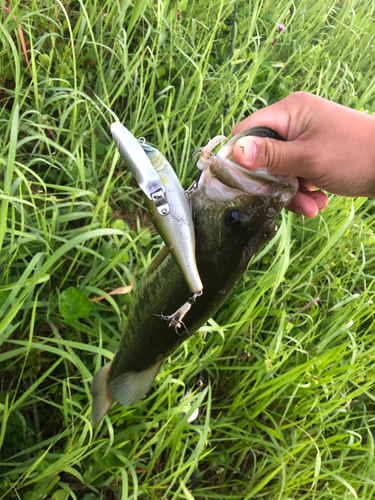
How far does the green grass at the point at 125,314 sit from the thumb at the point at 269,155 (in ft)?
2.71

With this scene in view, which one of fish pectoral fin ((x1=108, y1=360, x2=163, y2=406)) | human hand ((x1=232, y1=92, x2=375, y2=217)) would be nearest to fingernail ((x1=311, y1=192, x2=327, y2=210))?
human hand ((x1=232, y1=92, x2=375, y2=217))

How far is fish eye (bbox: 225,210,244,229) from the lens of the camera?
4.00 feet

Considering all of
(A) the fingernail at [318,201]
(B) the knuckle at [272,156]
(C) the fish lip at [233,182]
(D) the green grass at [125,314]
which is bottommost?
(D) the green grass at [125,314]

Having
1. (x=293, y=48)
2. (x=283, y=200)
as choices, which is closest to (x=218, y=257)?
(x=283, y=200)

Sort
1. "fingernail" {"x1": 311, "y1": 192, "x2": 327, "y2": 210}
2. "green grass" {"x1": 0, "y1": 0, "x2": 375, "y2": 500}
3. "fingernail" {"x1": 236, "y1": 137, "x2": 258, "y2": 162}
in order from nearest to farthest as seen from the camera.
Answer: "fingernail" {"x1": 236, "y1": 137, "x2": 258, "y2": 162} → "green grass" {"x1": 0, "y1": 0, "x2": 375, "y2": 500} → "fingernail" {"x1": 311, "y1": 192, "x2": 327, "y2": 210}

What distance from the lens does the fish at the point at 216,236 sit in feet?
4.00

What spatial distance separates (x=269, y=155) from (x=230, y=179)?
0.57 ft

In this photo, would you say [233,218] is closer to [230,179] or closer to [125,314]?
[230,179]

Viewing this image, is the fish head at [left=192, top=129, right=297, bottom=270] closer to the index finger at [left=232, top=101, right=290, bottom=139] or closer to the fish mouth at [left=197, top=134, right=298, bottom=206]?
the fish mouth at [left=197, top=134, right=298, bottom=206]

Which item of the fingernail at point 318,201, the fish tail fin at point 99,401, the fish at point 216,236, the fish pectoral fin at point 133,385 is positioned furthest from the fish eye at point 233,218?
the fingernail at point 318,201

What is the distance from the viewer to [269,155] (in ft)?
4.09

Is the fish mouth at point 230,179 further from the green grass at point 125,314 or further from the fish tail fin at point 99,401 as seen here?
the fish tail fin at point 99,401

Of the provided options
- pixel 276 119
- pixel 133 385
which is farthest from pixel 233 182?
pixel 133 385

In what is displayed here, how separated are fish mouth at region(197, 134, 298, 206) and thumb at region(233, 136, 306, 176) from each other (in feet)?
0.10
